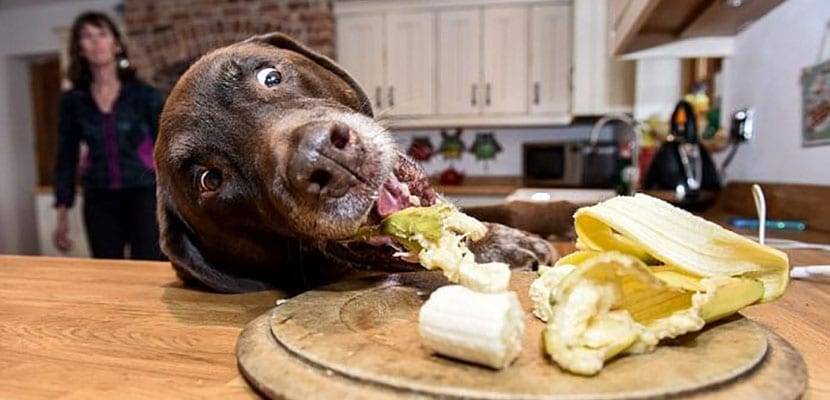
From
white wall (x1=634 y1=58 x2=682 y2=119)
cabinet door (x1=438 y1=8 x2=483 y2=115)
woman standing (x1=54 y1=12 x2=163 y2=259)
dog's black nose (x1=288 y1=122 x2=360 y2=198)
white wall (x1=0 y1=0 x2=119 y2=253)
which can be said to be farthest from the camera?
white wall (x1=0 y1=0 x2=119 y2=253)

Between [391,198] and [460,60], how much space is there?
14.2 ft

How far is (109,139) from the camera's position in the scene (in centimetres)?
275

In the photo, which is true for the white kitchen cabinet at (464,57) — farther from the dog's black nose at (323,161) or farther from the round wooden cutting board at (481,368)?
the round wooden cutting board at (481,368)

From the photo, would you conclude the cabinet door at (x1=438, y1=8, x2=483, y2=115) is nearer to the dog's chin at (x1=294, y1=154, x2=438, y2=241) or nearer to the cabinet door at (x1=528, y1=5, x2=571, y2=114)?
the cabinet door at (x1=528, y1=5, x2=571, y2=114)

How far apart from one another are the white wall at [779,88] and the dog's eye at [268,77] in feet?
4.93

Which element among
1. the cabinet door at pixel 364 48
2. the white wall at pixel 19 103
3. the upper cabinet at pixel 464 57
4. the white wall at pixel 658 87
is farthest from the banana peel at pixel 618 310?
the white wall at pixel 19 103

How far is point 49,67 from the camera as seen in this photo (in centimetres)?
678

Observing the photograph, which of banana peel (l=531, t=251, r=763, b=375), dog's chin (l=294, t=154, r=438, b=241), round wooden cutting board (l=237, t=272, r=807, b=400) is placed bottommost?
round wooden cutting board (l=237, t=272, r=807, b=400)

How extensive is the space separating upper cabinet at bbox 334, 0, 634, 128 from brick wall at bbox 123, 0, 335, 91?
228mm

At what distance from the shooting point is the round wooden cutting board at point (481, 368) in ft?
1.60

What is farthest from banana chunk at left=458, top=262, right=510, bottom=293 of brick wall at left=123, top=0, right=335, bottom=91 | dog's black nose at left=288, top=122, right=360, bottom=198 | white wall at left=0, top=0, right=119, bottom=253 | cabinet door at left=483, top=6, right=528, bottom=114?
white wall at left=0, top=0, right=119, bottom=253

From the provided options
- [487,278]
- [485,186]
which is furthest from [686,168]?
[485,186]

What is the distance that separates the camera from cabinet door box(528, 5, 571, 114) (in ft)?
16.0

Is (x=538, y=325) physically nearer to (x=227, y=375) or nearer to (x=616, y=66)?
(x=227, y=375)
